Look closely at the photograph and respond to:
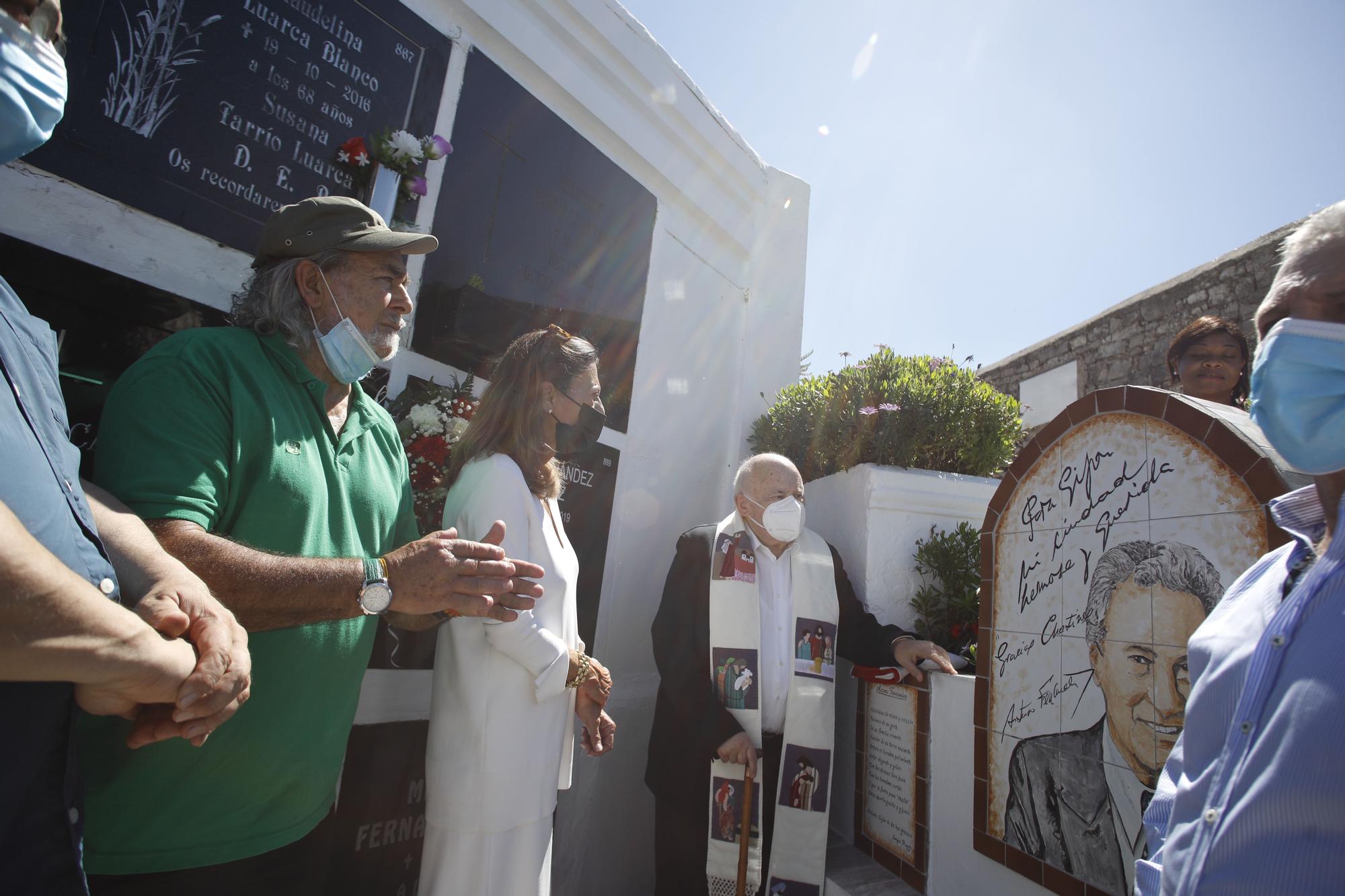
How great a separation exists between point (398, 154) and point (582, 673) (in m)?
2.10

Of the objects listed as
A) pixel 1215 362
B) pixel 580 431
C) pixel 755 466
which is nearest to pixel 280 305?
pixel 580 431

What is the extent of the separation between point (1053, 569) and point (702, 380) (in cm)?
298

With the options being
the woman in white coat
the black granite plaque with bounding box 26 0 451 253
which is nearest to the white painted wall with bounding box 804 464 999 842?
the woman in white coat

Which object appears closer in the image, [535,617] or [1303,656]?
[1303,656]

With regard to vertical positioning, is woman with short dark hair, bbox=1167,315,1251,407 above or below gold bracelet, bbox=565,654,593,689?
above

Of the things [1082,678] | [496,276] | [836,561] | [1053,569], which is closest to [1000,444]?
[836,561]

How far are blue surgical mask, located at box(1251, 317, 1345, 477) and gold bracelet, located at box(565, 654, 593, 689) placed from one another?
182 cm

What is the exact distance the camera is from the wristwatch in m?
1.40

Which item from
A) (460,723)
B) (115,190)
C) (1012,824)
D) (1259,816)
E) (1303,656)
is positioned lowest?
(1012,824)

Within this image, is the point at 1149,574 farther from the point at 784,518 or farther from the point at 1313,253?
the point at 784,518

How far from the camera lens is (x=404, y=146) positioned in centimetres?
262

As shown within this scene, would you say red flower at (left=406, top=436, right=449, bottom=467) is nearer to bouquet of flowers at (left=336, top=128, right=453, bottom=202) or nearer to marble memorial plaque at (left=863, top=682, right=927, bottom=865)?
bouquet of flowers at (left=336, top=128, right=453, bottom=202)

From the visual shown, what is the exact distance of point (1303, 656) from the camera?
105cm

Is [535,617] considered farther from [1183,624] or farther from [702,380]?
[702,380]
